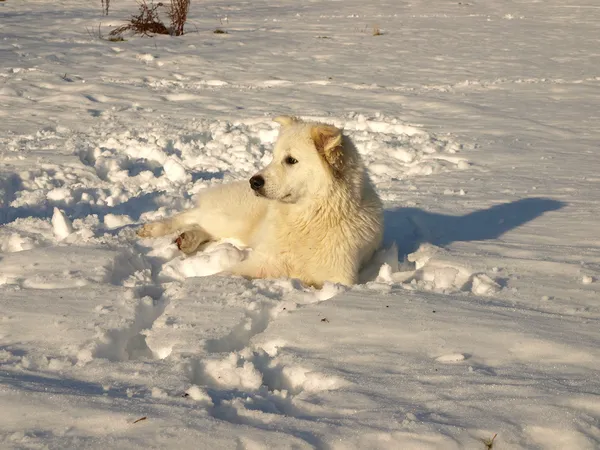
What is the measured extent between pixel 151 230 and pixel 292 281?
153 centimetres

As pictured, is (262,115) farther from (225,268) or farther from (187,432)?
(187,432)

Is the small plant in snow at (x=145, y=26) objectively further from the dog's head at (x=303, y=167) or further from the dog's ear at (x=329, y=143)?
the dog's ear at (x=329, y=143)

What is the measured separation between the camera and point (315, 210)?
4.86 metres

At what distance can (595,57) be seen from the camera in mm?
14023

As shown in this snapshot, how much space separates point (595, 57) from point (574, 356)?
12344mm

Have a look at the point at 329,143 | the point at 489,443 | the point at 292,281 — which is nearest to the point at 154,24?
the point at 329,143

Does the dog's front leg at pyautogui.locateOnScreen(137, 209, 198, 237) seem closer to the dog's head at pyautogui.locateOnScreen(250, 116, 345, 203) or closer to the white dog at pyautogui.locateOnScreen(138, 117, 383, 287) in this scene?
the white dog at pyautogui.locateOnScreen(138, 117, 383, 287)

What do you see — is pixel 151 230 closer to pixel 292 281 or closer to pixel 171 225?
pixel 171 225

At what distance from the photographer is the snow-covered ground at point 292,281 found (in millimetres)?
2736

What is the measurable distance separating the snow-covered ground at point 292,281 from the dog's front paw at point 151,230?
0.39 feet

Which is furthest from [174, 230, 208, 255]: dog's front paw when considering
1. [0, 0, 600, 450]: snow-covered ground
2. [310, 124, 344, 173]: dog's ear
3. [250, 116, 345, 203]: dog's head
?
[310, 124, 344, 173]: dog's ear

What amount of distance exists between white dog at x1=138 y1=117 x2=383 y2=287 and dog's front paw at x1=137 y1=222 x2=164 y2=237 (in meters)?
0.99

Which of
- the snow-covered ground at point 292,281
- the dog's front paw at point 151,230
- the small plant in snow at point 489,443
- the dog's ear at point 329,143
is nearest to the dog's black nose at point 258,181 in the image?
the dog's ear at point 329,143

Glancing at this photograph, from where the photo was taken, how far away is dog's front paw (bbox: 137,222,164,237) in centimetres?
559
